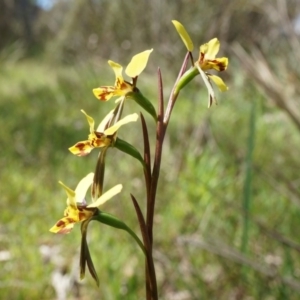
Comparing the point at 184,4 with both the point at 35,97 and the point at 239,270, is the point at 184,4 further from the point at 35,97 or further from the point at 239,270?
the point at 239,270

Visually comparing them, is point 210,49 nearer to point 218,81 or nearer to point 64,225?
point 218,81

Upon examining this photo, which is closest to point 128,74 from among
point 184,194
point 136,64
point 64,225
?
point 136,64

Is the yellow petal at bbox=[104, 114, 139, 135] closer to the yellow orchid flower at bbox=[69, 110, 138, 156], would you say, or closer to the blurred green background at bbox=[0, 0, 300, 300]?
the yellow orchid flower at bbox=[69, 110, 138, 156]

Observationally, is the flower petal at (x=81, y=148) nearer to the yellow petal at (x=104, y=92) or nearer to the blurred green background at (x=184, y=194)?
the yellow petal at (x=104, y=92)

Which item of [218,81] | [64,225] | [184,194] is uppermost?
[218,81]

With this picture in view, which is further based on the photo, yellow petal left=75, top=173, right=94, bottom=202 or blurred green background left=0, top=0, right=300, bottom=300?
blurred green background left=0, top=0, right=300, bottom=300

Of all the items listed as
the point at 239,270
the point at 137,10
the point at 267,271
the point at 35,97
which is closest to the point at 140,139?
the point at 239,270

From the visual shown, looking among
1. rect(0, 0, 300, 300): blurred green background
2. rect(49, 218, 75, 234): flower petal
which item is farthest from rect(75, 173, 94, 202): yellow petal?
rect(0, 0, 300, 300): blurred green background

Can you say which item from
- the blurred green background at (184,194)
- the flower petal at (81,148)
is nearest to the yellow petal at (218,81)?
the flower petal at (81,148)
